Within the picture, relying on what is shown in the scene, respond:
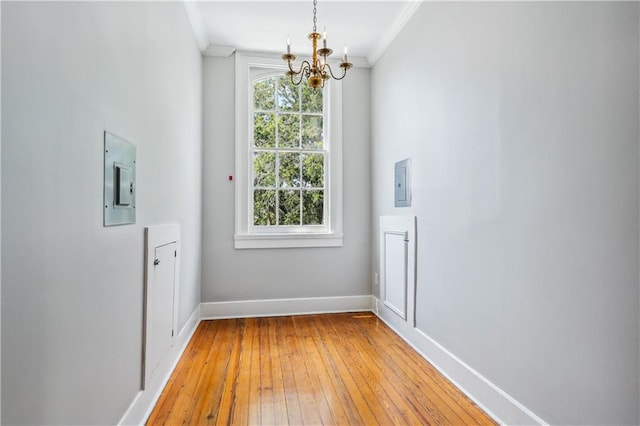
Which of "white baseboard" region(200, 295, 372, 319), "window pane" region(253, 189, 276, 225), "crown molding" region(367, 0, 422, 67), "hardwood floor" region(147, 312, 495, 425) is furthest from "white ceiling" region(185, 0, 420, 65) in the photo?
"hardwood floor" region(147, 312, 495, 425)

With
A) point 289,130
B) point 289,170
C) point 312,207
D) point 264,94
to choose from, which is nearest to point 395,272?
point 312,207

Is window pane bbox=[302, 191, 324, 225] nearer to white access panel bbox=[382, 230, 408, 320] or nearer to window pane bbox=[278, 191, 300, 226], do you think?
window pane bbox=[278, 191, 300, 226]

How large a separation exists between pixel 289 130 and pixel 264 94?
448 millimetres

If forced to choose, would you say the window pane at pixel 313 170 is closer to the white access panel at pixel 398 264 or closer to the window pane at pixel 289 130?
the window pane at pixel 289 130

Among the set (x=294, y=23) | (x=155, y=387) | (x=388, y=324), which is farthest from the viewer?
(x=388, y=324)

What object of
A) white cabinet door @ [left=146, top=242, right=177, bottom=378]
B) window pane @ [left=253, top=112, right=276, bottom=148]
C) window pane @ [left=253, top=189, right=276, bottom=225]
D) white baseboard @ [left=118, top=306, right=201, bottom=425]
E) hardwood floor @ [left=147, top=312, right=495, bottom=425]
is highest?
window pane @ [left=253, top=112, right=276, bottom=148]

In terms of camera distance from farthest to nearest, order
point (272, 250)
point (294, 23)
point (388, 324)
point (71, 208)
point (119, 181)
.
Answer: point (272, 250), point (388, 324), point (294, 23), point (119, 181), point (71, 208)

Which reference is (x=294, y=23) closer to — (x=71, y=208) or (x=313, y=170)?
(x=313, y=170)

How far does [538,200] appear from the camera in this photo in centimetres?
150

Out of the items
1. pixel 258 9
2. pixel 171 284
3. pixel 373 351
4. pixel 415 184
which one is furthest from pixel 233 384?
pixel 258 9

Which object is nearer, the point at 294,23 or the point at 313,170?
the point at 294,23

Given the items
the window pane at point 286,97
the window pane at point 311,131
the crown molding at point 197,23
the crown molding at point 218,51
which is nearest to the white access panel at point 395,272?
the window pane at point 311,131

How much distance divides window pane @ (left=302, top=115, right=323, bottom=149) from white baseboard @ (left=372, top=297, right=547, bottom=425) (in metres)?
1.93

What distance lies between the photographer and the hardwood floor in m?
1.75
